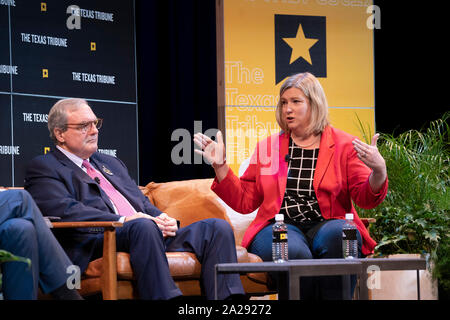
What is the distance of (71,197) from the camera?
3246 millimetres

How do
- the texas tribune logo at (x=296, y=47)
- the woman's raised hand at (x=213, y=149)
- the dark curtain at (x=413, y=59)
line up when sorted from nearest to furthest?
the woman's raised hand at (x=213, y=149), the texas tribune logo at (x=296, y=47), the dark curtain at (x=413, y=59)

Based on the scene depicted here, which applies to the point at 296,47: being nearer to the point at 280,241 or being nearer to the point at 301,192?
the point at 301,192

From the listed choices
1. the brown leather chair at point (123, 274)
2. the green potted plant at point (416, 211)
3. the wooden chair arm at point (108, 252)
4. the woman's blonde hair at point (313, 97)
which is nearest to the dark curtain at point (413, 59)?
the green potted plant at point (416, 211)

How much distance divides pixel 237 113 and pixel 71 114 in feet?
6.05

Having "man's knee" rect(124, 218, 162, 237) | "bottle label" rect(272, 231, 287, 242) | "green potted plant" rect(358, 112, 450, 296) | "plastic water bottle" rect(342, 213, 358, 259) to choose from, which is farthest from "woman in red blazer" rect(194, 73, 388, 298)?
"green potted plant" rect(358, 112, 450, 296)

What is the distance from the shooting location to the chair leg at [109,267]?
2953mm

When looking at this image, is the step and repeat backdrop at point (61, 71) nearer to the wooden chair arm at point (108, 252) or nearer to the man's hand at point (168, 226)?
the man's hand at point (168, 226)

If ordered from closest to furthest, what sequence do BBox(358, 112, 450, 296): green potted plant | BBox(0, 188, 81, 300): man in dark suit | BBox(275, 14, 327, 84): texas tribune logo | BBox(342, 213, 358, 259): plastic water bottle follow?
BBox(0, 188, 81, 300): man in dark suit, BBox(342, 213, 358, 259): plastic water bottle, BBox(358, 112, 450, 296): green potted plant, BBox(275, 14, 327, 84): texas tribune logo

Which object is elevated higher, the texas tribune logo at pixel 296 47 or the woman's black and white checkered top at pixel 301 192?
the texas tribune logo at pixel 296 47

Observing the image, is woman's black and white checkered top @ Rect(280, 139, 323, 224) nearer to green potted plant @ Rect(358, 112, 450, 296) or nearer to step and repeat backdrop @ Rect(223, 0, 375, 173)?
green potted plant @ Rect(358, 112, 450, 296)

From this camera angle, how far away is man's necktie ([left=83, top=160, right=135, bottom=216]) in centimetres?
342

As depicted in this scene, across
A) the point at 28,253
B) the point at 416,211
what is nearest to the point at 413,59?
the point at 416,211

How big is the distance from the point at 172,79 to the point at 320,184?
6.78 feet

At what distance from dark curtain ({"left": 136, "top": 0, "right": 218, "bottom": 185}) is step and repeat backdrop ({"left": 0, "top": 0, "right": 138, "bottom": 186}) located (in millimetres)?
117
